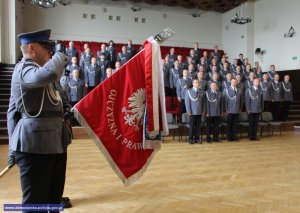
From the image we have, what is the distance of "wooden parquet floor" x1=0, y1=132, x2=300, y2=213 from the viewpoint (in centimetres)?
304

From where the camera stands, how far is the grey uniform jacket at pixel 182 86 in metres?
8.58

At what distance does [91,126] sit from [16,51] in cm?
979

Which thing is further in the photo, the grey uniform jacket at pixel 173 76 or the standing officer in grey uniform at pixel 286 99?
the standing officer in grey uniform at pixel 286 99

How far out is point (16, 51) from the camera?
11.0m

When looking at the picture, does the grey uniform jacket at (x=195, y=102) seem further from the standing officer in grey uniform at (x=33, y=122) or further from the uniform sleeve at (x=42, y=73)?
the uniform sleeve at (x=42, y=73)

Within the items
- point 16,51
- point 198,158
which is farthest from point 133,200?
point 16,51

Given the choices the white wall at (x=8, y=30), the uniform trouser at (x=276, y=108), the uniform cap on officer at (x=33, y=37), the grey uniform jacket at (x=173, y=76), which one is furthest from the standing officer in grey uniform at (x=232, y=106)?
the white wall at (x=8, y=30)

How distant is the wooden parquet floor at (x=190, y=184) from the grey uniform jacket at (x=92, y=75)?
123 inches

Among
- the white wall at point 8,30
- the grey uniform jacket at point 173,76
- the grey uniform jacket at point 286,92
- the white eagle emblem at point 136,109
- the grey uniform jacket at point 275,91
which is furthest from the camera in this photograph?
the white wall at point 8,30

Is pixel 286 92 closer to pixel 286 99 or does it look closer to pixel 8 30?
pixel 286 99

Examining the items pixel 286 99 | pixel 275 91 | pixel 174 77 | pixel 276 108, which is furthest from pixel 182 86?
pixel 286 99

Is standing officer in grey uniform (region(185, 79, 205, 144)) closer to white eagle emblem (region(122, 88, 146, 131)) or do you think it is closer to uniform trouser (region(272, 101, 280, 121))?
uniform trouser (region(272, 101, 280, 121))

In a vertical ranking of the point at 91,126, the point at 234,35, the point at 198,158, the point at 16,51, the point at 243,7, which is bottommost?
the point at 198,158

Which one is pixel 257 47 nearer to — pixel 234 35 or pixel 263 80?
pixel 234 35
